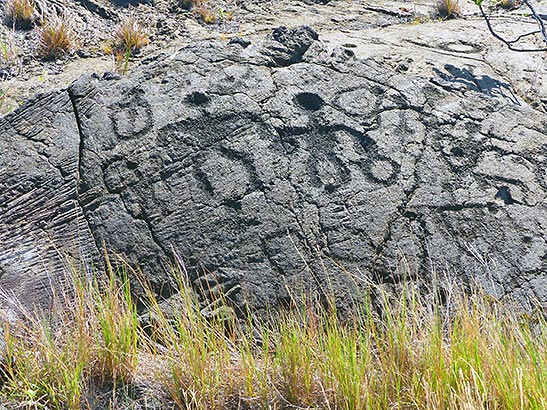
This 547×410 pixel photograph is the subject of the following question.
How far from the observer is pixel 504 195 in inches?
145

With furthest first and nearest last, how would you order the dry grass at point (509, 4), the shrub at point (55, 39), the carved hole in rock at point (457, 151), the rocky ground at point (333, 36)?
the dry grass at point (509, 4)
the shrub at point (55, 39)
the rocky ground at point (333, 36)
the carved hole in rock at point (457, 151)

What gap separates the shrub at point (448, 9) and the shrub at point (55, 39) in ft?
13.0

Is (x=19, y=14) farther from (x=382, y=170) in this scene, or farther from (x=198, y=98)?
(x=382, y=170)

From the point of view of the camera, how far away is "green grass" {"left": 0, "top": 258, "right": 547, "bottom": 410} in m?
2.75

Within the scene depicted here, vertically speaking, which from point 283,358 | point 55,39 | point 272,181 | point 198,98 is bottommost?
point 283,358

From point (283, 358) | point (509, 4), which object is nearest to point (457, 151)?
point (283, 358)

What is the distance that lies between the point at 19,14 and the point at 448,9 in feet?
14.9

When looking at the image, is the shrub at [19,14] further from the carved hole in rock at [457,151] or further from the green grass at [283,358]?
the carved hole in rock at [457,151]

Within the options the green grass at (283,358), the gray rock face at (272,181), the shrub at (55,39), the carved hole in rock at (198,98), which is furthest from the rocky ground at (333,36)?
the green grass at (283,358)

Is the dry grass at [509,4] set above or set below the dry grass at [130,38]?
above

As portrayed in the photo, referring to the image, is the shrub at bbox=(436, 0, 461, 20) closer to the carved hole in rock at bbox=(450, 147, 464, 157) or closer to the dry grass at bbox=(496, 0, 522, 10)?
the dry grass at bbox=(496, 0, 522, 10)

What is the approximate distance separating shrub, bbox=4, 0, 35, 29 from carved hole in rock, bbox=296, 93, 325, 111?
3933 mm

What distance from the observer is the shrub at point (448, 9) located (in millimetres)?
7176

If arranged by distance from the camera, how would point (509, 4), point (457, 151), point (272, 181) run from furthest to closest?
point (509, 4), point (457, 151), point (272, 181)
